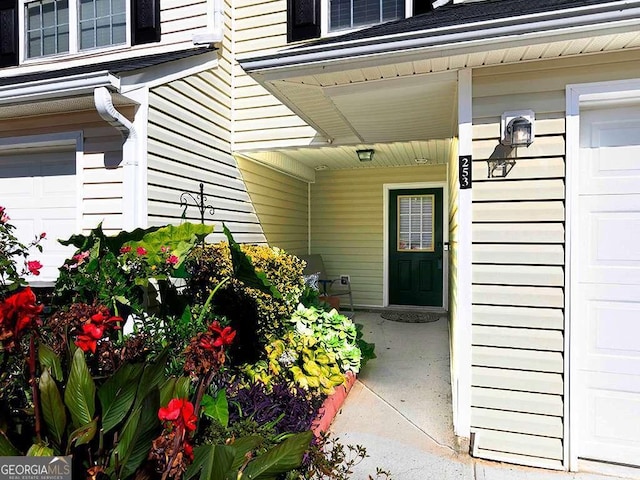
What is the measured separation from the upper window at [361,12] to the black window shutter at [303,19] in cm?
17

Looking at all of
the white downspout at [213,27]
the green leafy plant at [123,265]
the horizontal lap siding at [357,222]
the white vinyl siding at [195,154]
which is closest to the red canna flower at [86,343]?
the green leafy plant at [123,265]

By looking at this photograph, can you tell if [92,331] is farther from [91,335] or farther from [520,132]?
[520,132]

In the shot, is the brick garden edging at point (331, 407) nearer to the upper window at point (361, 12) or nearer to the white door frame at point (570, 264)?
the white door frame at point (570, 264)

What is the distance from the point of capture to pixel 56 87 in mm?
3125

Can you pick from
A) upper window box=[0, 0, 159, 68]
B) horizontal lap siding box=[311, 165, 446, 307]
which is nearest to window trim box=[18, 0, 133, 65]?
upper window box=[0, 0, 159, 68]

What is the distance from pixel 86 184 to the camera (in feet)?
11.7

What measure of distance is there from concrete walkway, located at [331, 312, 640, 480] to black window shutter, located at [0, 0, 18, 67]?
5523mm

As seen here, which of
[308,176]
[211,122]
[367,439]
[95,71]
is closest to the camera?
[367,439]

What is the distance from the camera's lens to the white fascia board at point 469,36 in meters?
1.92

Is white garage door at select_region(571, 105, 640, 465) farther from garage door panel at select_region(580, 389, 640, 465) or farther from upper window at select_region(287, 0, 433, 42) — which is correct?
upper window at select_region(287, 0, 433, 42)

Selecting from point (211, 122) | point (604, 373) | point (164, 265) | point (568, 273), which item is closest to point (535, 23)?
point (568, 273)

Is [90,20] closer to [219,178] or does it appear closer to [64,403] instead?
[219,178]

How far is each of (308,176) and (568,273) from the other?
16.1 feet

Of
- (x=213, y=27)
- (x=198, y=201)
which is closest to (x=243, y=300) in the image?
(x=198, y=201)
